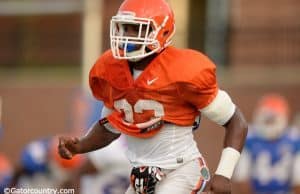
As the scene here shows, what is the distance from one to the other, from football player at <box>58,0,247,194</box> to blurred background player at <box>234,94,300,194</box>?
170 inches

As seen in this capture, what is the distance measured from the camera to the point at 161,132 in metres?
5.04

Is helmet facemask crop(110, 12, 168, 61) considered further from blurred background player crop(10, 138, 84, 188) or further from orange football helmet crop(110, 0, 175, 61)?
blurred background player crop(10, 138, 84, 188)

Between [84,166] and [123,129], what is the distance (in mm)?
3314

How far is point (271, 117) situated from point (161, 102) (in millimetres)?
5117

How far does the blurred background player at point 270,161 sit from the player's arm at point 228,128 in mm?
4326


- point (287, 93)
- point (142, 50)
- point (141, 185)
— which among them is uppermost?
point (142, 50)

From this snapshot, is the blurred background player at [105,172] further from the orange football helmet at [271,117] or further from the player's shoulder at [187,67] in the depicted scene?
the player's shoulder at [187,67]

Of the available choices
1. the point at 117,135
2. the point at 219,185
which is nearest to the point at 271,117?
the point at 117,135

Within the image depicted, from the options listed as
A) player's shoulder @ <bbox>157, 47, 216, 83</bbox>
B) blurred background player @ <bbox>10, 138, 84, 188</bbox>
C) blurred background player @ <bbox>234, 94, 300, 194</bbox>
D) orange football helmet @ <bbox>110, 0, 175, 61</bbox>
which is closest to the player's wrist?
player's shoulder @ <bbox>157, 47, 216, 83</bbox>

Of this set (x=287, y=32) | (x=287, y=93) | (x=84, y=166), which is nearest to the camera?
(x=84, y=166)

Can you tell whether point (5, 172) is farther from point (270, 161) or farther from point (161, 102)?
point (161, 102)

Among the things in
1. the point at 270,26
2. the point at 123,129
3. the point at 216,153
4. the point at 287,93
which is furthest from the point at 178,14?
the point at 123,129

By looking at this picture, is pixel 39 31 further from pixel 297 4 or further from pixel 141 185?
pixel 141 185

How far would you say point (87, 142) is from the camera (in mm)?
5336
